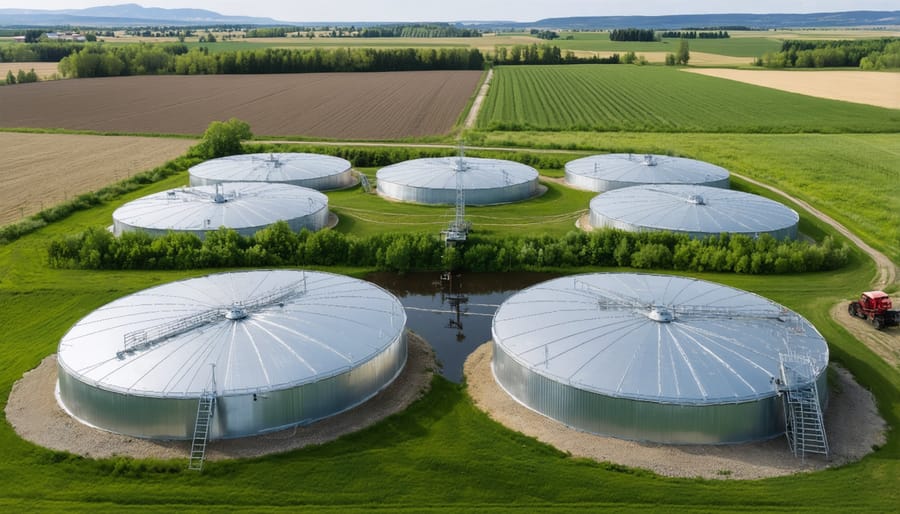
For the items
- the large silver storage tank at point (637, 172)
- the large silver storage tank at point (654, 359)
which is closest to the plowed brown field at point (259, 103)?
the large silver storage tank at point (637, 172)

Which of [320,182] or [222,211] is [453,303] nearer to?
[222,211]

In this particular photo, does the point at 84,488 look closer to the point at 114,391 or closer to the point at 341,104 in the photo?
the point at 114,391

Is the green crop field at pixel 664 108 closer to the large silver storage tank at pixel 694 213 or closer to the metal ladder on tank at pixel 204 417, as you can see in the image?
the large silver storage tank at pixel 694 213

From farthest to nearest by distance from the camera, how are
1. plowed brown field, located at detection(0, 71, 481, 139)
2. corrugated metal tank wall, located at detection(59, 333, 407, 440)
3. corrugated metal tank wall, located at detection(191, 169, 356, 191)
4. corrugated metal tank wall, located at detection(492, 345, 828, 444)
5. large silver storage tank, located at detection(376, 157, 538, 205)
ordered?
1. plowed brown field, located at detection(0, 71, 481, 139)
2. corrugated metal tank wall, located at detection(191, 169, 356, 191)
3. large silver storage tank, located at detection(376, 157, 538, 205)
4. corrugated metal tank wall, located at detection(59, 333, 407, 440)
5. corrugated metal tank wall, located at detection(492, 345, 828, 444)

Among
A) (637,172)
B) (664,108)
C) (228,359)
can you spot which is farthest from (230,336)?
(664,108)

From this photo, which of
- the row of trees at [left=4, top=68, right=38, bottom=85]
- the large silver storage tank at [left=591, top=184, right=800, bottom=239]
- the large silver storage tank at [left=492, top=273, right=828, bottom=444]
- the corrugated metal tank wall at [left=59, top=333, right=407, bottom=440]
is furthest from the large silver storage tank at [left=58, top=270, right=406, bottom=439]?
the row of trees at [left=4, top=68, right=38, bottom=85]

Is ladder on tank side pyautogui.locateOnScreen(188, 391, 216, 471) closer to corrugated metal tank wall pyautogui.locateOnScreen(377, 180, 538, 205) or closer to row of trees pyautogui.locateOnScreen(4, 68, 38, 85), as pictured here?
corrugated metal tank wall pyautogui.locateOnScreen(377, 180, 538, 205)

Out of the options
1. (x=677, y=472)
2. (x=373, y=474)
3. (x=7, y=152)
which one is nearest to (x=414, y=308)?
(x=373, y=474)
